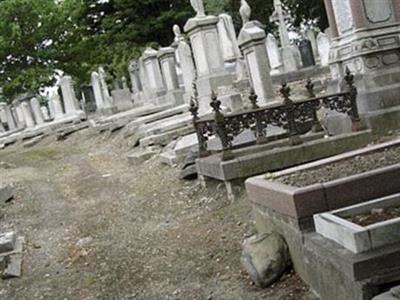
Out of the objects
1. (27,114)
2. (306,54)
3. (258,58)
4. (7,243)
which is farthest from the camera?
(27,114)

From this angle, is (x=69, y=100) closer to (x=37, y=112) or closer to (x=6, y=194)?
(x=37, y=112)

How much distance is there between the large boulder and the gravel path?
20.0 inches

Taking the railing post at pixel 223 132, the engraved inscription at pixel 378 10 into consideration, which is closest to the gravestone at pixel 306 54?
the engraved inscription at pixel 378 10

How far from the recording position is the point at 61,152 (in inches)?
690

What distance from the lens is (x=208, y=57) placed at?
14680 millimetres

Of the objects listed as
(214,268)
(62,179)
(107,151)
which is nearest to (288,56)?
(107,151)

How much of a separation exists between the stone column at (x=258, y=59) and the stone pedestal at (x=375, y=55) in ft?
11.8

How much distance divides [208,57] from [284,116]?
755cm

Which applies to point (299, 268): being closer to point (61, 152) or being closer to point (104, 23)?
point (61, 152)

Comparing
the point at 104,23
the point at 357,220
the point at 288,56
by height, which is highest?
the point at 104,23

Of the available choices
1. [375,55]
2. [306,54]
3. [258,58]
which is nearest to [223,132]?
[375,55]

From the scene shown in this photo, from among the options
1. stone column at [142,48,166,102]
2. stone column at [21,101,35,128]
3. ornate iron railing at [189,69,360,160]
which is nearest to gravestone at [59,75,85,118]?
Answer: stone column at [21,101,35,128]

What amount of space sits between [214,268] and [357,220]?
1.94m

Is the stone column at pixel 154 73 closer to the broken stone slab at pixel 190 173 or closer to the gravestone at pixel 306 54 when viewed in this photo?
the gravestone at pixel 306 54
